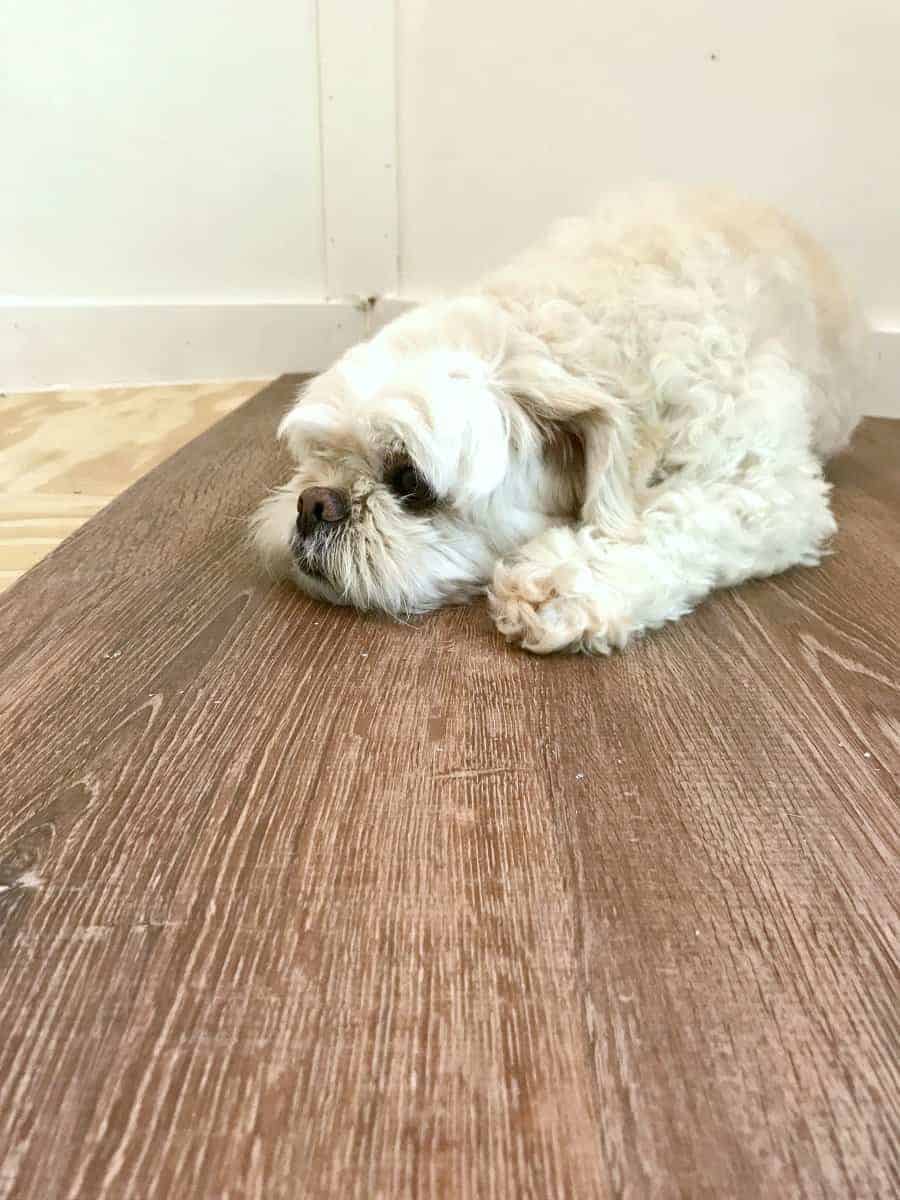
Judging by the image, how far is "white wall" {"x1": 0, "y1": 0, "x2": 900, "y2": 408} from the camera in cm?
262

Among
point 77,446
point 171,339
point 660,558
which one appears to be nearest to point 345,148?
point 171,339

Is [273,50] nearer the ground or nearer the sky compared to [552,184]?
nearer the sky

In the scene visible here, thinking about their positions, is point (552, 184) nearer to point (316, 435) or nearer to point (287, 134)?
point (287, 134)

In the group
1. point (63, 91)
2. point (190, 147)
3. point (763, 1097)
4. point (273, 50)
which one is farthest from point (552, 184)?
point (763, 1097)

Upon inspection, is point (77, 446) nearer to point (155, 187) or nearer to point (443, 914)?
point (155, 187)

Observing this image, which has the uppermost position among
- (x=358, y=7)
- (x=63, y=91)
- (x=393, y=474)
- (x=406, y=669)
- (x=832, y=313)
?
(x=358, y=7)

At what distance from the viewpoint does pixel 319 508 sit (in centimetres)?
136

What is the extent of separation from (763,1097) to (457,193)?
3183 mm

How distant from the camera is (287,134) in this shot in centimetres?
322

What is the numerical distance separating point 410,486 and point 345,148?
2408 mm

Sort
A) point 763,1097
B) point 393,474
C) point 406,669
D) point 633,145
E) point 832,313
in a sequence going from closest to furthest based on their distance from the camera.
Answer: point 763,1097 → point 406,669 → point 393,474 → point 832,313 → point 633,145

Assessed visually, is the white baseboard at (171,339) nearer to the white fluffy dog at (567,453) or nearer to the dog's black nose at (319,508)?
the white fluffy dog at (567,453)

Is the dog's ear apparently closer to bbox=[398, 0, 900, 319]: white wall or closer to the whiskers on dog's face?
the whiskers on dog's face

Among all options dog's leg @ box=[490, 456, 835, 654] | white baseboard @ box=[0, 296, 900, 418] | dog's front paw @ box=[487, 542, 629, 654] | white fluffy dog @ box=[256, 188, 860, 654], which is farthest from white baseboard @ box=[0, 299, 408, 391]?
dog's front paw @ box=[487, 542, 629, 654]
